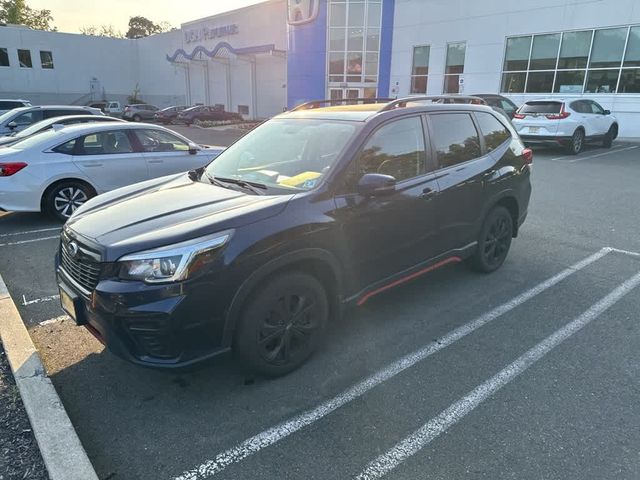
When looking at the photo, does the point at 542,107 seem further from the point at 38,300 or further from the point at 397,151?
the point at 38,300

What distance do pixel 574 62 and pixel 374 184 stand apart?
865 inches

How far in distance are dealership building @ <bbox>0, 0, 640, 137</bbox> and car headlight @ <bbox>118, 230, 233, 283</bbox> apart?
73.2ft

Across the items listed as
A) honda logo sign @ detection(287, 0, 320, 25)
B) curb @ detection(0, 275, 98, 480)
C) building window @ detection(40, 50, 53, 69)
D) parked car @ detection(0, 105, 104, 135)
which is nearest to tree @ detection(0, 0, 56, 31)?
building window @ detection(40, 50, 53, 69)

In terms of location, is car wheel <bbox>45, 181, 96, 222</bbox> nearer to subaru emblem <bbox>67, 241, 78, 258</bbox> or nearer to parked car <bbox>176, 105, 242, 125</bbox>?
subaru emblem <bbox>67, 241, 78, 258</bbox>

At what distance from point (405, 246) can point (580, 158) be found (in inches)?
515

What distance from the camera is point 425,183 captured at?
390cm

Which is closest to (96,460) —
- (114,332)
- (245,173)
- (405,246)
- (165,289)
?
(114,332)

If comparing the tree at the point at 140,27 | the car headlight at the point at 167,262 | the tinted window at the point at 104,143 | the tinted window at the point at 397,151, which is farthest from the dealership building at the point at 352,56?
the tree at the point at 140,27

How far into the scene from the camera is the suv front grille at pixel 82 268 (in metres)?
2.81

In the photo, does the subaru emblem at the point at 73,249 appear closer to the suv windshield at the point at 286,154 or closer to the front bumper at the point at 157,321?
the front bumper at the point at 157,321

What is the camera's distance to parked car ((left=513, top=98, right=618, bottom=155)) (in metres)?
14.2

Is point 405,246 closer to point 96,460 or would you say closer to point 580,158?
point 96,460

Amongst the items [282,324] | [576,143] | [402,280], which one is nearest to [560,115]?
[576,143]

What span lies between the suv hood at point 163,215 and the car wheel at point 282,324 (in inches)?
19.4
